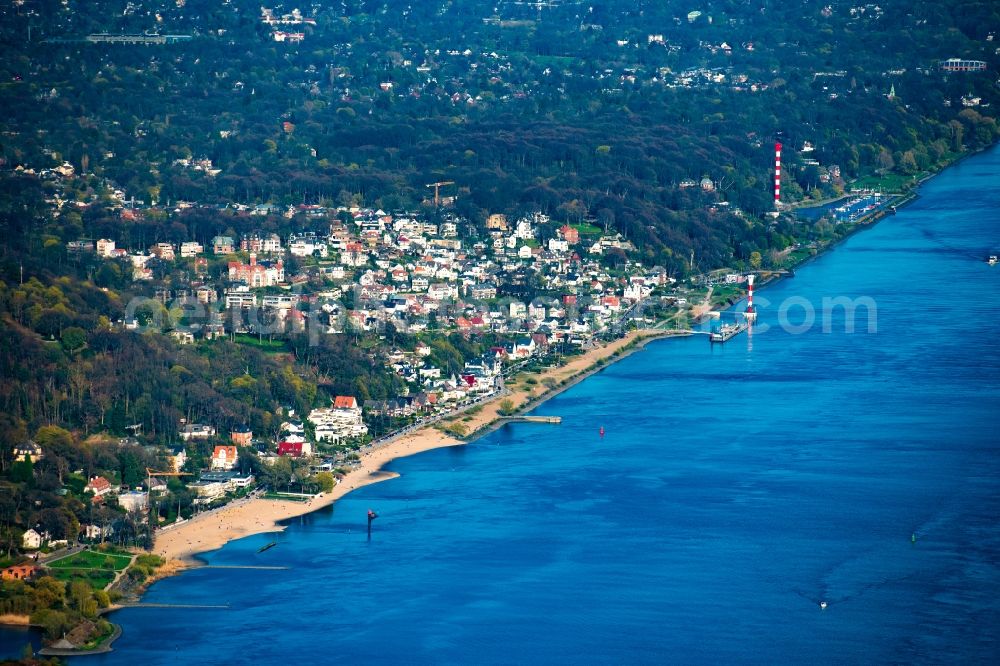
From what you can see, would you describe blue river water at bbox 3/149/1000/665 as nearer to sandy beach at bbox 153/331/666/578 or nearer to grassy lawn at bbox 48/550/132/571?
sandy beach at bbox 153/331/666/578

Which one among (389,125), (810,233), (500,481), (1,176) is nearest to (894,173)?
(810,233)

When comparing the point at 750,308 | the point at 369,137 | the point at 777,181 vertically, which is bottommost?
the point at 750,308

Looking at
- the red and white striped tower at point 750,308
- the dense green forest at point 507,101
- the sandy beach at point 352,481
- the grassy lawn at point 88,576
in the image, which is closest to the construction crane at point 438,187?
the dense green forest at point 507,101

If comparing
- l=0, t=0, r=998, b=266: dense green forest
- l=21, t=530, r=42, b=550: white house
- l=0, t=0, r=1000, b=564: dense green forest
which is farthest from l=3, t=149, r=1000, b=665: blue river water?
l=0, t=0, r=998, b=266: dense green forest

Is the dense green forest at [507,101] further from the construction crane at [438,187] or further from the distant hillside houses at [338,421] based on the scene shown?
the distant hillside houses at [338,421]

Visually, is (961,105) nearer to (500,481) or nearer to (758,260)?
(758,260)

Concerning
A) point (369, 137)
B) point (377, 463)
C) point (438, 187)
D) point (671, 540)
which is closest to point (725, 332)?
point (377, 463)

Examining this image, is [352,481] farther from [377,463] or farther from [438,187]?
[438,187]
